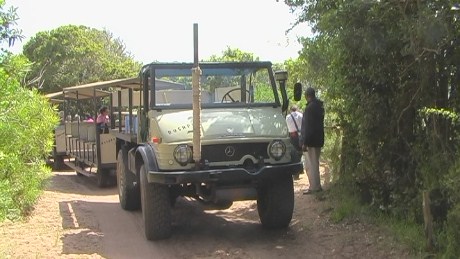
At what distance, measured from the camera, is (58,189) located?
1333 centimetres

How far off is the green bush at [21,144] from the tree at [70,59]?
74.9ft

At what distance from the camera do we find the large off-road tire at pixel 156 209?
281 inches

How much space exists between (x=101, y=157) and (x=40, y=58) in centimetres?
2301

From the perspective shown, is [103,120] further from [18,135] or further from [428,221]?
[428,221]

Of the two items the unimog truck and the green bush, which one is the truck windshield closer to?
the unimog truck

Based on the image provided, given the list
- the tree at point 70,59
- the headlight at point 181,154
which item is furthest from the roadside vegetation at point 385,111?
the tree at point 70,59

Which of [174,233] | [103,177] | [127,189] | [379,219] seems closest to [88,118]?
[103,177]

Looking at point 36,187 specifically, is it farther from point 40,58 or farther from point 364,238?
point 40,58

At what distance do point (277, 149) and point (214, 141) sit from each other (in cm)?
78

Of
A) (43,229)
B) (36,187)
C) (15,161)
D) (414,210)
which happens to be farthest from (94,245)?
(414,210)

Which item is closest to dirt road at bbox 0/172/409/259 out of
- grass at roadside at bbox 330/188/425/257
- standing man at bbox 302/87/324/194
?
grass at roadside at bbox 330/188/425/257

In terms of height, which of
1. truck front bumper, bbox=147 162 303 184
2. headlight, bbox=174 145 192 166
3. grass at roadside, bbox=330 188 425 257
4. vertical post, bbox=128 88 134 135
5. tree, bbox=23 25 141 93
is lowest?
grass at roadside, bbox=330 188 425 257

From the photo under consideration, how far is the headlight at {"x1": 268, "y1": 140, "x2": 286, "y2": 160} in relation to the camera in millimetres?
7172

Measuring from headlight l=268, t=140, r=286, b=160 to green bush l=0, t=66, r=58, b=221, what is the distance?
3052 millimetres
